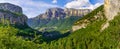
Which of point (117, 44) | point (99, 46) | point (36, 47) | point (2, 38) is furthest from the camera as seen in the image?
point (99, 46)

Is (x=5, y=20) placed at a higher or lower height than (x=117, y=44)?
higher

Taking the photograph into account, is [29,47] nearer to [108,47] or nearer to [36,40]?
[36,40]

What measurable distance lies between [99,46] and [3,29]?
546 feet

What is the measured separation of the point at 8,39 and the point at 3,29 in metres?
1.39

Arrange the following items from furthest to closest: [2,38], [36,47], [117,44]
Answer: [117,44] < [36,47] < [2,38]

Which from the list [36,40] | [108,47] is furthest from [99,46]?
[36,40]

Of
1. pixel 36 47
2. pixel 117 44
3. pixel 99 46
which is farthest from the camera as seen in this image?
pixel 99 46

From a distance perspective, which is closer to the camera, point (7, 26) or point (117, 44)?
point (7, 26)

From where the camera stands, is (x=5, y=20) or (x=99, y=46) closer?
(x=5, y=20)

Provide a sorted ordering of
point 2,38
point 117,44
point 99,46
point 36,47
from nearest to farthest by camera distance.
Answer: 1. point 2,38
2. point 36,47
3. point 117,44
4. point 99,46

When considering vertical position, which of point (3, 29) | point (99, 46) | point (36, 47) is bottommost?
point (99, 46)

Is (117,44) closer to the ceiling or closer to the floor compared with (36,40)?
closer to the floor

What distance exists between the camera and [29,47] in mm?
34906

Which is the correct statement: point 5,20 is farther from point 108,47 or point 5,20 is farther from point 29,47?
point 108,47
